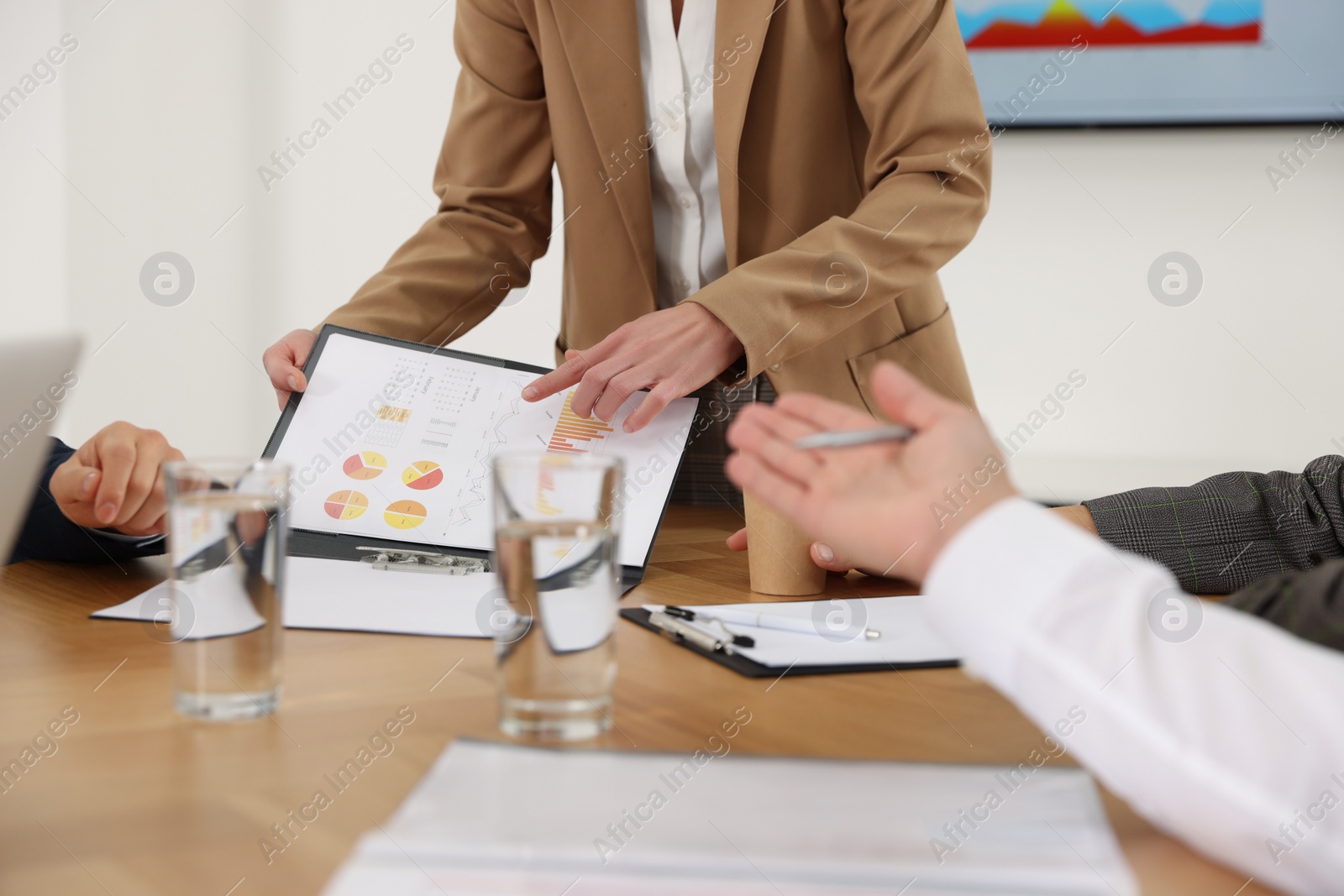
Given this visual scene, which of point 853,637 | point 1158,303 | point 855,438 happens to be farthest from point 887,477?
point 1158,303

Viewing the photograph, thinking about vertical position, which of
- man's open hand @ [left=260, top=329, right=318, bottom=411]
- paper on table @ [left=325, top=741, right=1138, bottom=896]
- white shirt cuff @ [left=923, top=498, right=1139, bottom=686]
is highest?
white shirt cuff @ [left=923, top=498, right=1139, bottom=686]

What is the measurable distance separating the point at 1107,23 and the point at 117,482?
87.6 inches

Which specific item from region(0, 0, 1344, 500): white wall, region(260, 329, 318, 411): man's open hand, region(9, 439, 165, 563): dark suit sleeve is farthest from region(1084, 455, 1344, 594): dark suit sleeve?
region(0, 0, 1344, 500): white wall

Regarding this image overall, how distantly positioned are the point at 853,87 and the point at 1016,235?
4.44 ft

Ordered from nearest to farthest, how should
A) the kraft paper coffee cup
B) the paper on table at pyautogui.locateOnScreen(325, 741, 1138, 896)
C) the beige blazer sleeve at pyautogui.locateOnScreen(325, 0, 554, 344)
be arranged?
the paper on table at pyautogui.locateOnScreen(325, 741, 1138, 896) → the kraft paper coffee cup → the beige blazer sleeve at pyautogui.locateOnScreen(325, 0, 554, 344)

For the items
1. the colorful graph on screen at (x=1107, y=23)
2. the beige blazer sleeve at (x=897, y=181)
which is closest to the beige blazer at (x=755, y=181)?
the beige blazer sleeve at (x=897, y=181)

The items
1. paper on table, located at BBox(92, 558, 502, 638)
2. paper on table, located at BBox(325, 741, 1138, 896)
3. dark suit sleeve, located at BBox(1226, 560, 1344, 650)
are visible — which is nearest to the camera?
paper on table, located at BBox(325, 741, 1138, 896)

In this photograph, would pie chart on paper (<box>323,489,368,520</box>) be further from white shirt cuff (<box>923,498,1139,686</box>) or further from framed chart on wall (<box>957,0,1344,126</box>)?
framed chart on wall (<box>957,0,1344,126</box>)

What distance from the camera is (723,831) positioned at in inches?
18.1

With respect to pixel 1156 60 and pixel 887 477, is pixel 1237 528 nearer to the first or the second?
pixel 887 477

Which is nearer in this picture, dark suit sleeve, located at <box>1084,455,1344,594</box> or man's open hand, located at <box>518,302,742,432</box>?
dark suit sleeve, located at <box>1084,455,1344,594</box>

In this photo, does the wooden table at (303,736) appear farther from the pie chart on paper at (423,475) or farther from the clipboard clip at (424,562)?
the pie chart on paper at (423,475)

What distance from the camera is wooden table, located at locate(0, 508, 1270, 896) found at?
17.4 inches

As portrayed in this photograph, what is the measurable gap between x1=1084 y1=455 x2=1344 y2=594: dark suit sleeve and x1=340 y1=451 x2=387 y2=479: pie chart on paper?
66 centimetres
